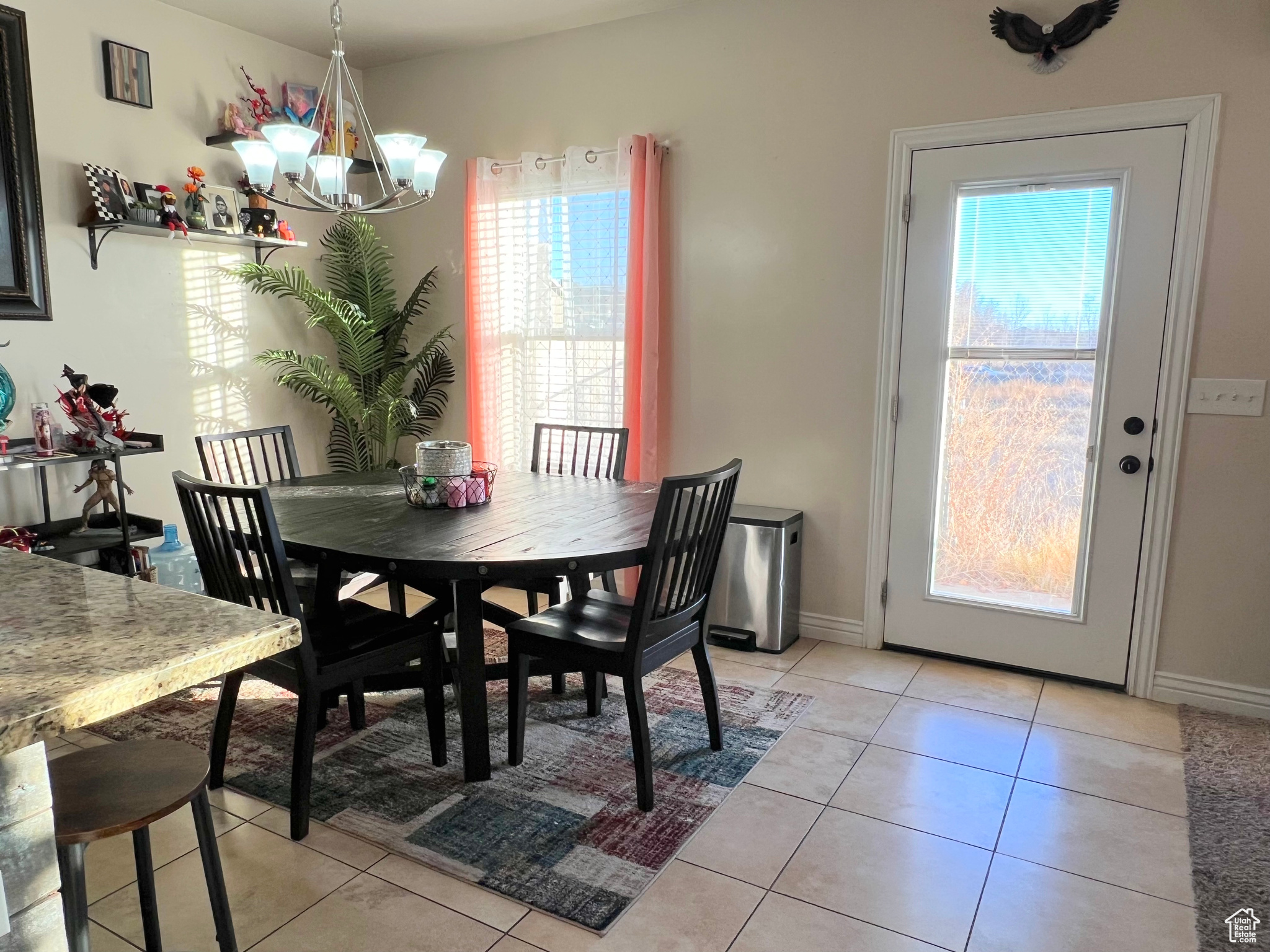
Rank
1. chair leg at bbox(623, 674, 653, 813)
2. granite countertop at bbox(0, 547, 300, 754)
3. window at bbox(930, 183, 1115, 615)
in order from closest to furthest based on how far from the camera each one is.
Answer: granite countertop at bbox(0, 547, 300, 754), chair leg at bbox(623, 674, 653, 813), window at bbox(930, 183, 1115, 615)

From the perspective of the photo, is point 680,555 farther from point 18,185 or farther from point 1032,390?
point 18,185

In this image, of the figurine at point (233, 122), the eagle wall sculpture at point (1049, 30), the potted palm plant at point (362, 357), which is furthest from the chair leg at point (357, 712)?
the eagle wall sculpture at point (1049, 30)

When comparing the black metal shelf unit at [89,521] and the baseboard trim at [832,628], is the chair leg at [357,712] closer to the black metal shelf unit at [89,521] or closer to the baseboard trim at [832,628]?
the black metal shelf unit at [89,521]

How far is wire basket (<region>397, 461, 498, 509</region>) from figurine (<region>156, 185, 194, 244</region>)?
1651mm

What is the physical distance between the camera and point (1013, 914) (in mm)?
1913

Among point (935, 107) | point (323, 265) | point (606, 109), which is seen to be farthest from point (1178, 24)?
point (323, 265)

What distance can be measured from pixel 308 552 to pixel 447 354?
7.76ft

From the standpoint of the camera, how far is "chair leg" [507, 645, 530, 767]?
2506 mm

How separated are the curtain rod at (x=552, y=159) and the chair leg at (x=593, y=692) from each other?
2.24 m

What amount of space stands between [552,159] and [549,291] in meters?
0.59

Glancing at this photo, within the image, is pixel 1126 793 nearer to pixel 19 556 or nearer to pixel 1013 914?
pixel 1013 914

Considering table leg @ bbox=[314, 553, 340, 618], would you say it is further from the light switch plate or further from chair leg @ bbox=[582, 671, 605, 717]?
the light switch plate

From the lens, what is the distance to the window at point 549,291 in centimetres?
386

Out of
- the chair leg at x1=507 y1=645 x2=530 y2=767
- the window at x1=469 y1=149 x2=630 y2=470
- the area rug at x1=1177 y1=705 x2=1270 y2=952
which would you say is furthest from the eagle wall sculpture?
the chair leg at x1=507 y1=645 x2=530 y2=767
